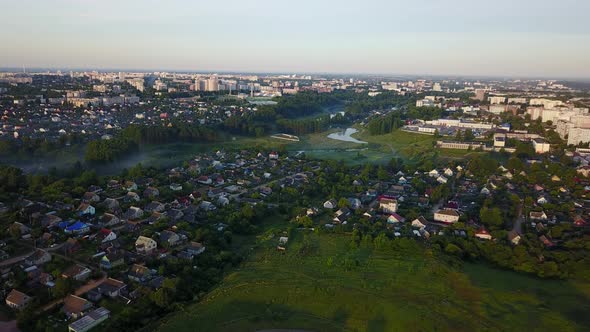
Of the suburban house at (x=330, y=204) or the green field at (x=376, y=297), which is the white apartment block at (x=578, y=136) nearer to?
the suburban house at (x=330, y=204)

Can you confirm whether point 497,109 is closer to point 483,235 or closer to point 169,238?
point 483,235

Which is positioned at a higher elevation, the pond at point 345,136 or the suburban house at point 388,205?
the pond at point 345,136

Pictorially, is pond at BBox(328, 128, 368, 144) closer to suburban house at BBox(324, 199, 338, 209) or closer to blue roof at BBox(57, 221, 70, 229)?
suburban house at BBox(324, 199, 338, 209)

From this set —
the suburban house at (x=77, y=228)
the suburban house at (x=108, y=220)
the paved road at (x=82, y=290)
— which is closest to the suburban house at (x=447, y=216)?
the paved road at (x=82, y=290)

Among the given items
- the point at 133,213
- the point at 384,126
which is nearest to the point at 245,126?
the point at 384,126

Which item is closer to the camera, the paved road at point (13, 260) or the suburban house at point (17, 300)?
the suburban house at point (17, 300)

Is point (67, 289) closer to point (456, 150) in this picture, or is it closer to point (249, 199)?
point (249, 199)

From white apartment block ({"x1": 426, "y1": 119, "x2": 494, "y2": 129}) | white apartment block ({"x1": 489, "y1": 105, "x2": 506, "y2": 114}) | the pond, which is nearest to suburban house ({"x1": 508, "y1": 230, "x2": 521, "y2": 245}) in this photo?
the pond
